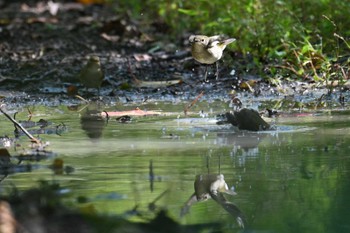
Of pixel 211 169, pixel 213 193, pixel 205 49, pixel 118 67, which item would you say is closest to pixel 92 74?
pixel 118 67

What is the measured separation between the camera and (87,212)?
227 centimetres

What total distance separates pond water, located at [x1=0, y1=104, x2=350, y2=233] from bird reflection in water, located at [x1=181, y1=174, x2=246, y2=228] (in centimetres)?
2

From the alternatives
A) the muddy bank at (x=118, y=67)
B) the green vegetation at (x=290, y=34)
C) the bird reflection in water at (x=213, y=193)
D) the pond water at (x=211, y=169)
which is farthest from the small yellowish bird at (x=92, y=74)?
the bird reflection in water at (x=213, y=193)

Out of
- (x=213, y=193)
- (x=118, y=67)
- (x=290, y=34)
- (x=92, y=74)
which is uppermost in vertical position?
(x=290, y=34)

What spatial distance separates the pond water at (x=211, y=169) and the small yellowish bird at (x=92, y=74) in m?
1.51

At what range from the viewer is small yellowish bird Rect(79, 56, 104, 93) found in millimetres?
6141

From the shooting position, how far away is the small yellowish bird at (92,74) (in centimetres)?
614

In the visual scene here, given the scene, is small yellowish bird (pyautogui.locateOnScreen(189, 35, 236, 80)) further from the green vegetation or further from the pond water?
the green vegetation

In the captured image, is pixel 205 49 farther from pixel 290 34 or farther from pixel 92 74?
pixel 290 34

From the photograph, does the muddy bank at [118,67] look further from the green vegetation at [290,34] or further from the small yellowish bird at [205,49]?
the small yellowish bird at [205,49]

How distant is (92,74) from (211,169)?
3245 millimetres

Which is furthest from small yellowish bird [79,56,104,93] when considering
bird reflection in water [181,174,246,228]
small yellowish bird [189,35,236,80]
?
bird reflection in water [181,174,246,228]

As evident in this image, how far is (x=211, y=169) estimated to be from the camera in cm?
303

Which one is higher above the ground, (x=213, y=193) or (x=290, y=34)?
(x=290, y=34)
